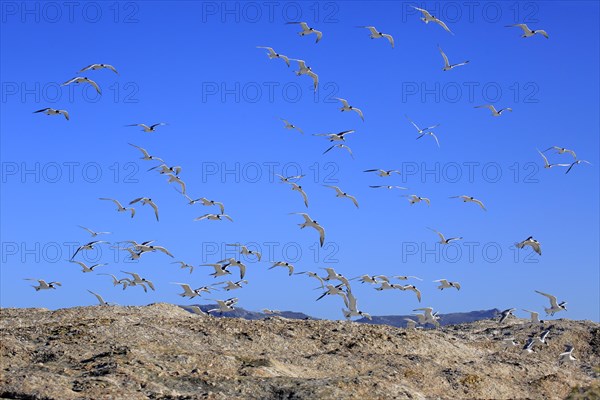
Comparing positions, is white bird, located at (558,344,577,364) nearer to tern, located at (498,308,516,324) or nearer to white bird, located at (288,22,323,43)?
tern, located at (498,308,516,324)

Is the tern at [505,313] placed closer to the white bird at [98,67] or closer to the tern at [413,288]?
the tern at [413,288]

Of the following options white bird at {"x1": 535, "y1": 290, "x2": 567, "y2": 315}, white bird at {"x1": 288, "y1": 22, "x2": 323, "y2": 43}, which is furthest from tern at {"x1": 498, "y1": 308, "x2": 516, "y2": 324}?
white bird at {"x1": 288, "y1": 22, "x2": 323, "y2": 43}

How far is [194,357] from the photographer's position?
80.0 feet

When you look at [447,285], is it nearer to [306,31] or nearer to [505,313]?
[505,313]

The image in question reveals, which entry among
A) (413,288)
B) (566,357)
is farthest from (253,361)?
(413,288)

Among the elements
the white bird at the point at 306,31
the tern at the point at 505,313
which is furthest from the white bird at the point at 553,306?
the white bird at the point at 306,31

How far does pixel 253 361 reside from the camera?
81.9ft

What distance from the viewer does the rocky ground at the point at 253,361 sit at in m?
21.5

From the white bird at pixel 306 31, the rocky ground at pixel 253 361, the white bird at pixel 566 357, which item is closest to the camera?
the rocky ground at pixel 253 361

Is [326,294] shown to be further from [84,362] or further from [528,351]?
[84,362]

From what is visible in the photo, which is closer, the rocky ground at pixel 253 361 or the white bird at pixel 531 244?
the rocky ground at pixel 253 361

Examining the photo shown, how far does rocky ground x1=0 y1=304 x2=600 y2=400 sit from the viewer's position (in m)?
21.5

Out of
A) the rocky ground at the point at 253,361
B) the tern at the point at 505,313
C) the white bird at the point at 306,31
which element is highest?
the white bird at the point at 306,31

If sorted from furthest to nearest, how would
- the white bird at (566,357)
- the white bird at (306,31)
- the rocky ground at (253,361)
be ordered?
the white bird at (306,31), the white bird at (566,357), the rocky ground at (253,361)
